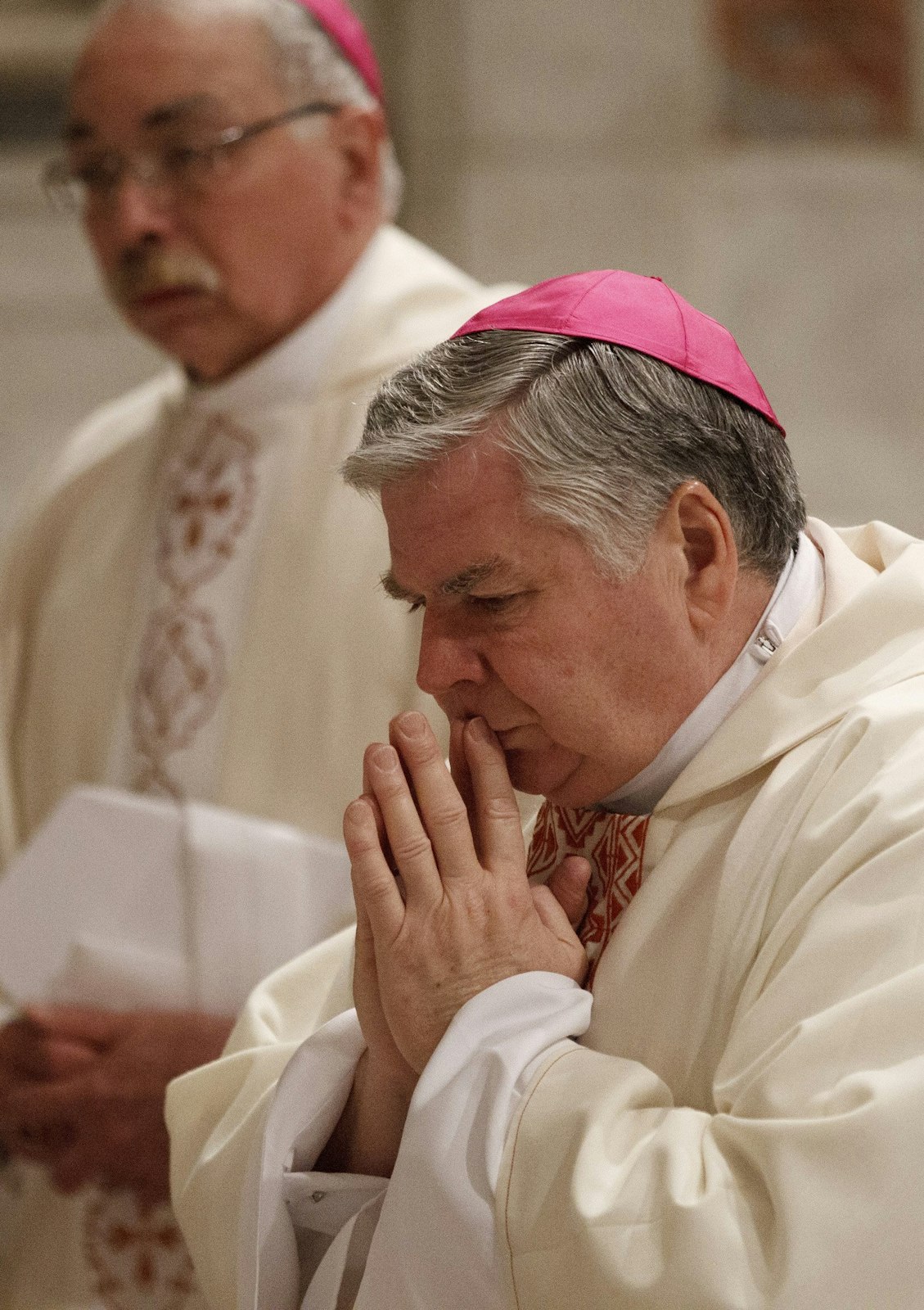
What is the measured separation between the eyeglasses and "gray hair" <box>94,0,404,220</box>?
0.14 ft

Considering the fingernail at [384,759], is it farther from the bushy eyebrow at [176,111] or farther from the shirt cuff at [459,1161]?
the bushy eyebrow at [176,111]

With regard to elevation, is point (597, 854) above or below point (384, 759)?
below

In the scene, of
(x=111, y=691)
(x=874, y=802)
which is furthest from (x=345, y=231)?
(x=874, y=802)

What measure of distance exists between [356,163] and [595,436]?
2017 millimetres

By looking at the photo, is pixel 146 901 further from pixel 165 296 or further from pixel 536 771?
pixel 536 771

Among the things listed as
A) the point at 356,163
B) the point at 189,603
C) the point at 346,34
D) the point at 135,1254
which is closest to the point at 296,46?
the point at 346,34

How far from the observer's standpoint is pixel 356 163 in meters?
3.80

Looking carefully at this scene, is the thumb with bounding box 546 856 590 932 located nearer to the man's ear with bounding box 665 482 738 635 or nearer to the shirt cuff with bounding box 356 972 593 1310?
the shirt cuff with bounding box 356 972 593 1310

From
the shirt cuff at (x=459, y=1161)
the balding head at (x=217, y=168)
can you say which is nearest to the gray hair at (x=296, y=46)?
the balding head at (x=217, y=168)

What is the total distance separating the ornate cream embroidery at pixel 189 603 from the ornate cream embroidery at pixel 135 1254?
0.80 metres

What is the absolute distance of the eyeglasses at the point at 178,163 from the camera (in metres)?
3.68

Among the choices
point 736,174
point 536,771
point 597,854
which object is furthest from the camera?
point 736,174

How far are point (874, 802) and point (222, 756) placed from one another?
1.91 m

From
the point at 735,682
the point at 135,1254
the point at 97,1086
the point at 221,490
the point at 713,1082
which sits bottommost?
the point at 135,1254
